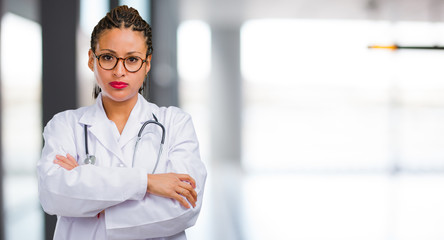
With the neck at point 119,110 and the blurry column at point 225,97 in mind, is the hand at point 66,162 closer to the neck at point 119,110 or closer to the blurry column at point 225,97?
the neck at point 119,110

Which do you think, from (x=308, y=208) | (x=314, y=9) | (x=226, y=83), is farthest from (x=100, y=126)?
(x=226, y=83)

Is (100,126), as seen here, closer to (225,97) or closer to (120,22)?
(120,22)

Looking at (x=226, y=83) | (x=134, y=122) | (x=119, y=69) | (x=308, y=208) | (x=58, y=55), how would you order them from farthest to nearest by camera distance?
(x=226, y=83)
(x=308, y=208)
(x=58, y=55)
(x=134, y=122)
(x=119, y=69)

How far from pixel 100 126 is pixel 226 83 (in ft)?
27.5

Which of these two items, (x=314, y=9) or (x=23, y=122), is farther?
(x=314, y=9)

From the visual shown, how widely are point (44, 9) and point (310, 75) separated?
25.5 feet

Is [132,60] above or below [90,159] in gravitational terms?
above

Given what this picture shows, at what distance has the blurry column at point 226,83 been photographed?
9.31 metres

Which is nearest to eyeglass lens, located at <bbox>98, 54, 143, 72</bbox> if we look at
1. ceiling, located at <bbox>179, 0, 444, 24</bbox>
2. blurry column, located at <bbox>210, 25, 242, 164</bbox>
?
ceiling, located at <bbox>179, 0, 444, 24</bbox>

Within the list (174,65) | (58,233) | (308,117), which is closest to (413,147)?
(308,117)

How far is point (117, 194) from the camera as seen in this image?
89 cm

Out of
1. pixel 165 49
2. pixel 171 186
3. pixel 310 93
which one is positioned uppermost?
pixel 165 49

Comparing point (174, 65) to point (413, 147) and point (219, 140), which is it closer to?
point (219, 140)

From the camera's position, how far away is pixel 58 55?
2.10 metres
